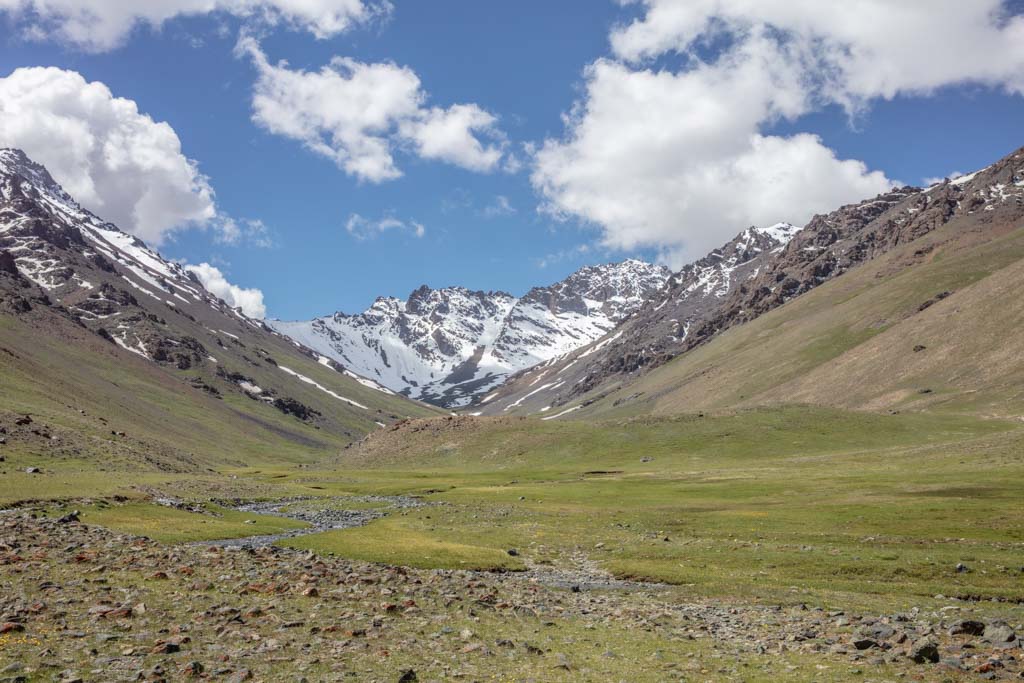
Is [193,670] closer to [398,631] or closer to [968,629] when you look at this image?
[398,631]

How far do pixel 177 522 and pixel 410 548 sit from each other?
2010 centimetres

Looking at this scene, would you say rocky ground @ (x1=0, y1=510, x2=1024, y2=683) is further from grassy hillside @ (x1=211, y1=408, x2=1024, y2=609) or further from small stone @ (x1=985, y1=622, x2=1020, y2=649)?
grassy hillside @ (x1=211, y1=408, x2=1024, y2=609)

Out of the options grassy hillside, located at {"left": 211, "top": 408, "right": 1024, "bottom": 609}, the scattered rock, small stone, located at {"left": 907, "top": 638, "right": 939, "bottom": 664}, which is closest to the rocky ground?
small stone, located at {"left": 907, "top": 638, "right": 939, "bottom": 664}

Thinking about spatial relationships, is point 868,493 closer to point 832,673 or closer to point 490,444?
point 832,673

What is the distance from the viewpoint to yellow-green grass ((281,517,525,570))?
45.1 metres

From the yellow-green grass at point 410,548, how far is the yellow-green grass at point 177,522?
5.80 meters

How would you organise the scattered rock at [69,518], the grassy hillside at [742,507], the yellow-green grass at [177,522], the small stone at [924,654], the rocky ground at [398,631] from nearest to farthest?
the rocky ground at [398,631]
the small stone at [924,654]
the grassy hillside at [742,507]
the scattered rock at [69,518]
the yellow-green grass at [177,522]

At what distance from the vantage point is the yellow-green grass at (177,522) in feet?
162

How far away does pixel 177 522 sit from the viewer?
55312 millimetres

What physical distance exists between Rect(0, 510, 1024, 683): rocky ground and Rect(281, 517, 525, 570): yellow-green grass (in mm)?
8715

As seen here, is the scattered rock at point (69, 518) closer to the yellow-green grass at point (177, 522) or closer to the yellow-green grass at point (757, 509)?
the yellow-green grass at point (177, 522)

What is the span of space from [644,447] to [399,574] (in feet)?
359

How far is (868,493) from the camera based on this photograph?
223ft

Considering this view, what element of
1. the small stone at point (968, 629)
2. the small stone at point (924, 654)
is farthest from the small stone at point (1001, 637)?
the small stone at point (924, 654)
